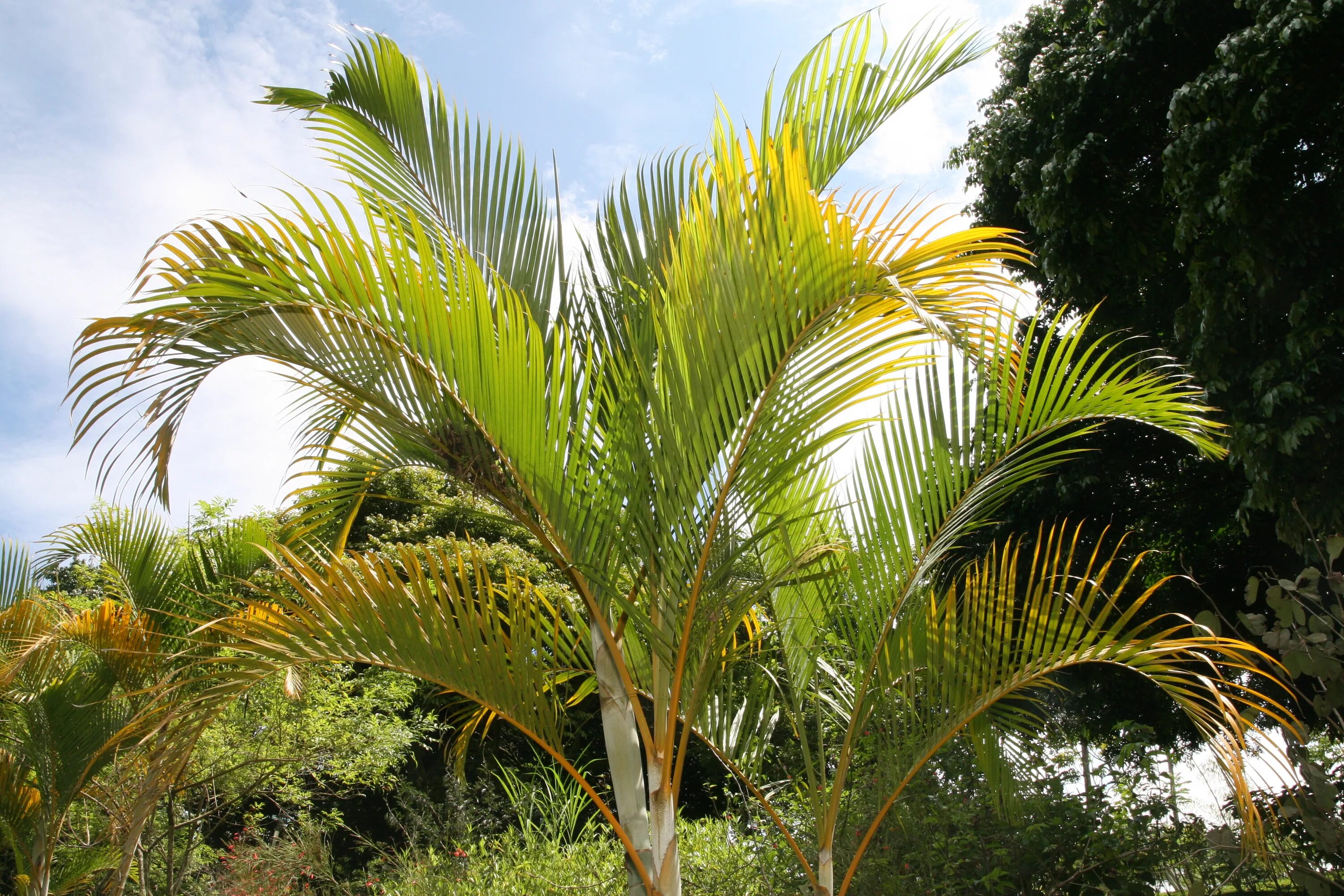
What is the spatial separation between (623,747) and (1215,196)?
634 centimetres

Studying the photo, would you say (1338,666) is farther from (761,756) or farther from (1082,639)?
(761,756)

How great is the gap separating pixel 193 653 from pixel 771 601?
77.3 inches

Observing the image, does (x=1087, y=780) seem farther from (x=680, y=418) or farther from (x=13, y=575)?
(x=13, y=575)

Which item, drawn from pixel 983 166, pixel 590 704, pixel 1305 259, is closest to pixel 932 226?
pixel 1305 259

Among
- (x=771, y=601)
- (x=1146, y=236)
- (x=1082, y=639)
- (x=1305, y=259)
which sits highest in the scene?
(x=1146, y=236)

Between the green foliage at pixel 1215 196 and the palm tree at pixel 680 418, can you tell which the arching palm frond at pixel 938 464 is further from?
the green foliage at pixel 1215 196

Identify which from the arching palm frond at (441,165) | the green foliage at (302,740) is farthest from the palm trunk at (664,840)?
the green foliage at (302,740)

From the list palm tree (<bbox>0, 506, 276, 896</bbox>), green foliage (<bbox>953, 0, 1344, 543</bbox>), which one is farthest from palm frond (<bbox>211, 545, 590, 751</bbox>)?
green foliage (<bbox>953, 0, 1344, 543</bbox>)

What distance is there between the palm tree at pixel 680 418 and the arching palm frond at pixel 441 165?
0.17 m

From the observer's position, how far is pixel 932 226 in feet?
7.17

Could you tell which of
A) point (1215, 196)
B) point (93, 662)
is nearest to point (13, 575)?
point (93, 662)

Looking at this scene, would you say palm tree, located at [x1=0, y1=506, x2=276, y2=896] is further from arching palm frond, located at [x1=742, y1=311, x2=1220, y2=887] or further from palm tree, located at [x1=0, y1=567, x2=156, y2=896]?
arching palm frond, located at [x1=742, y1=311, x2=1220, y2=887]

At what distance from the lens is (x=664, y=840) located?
2412mm

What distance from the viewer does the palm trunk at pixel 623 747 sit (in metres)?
2.56
